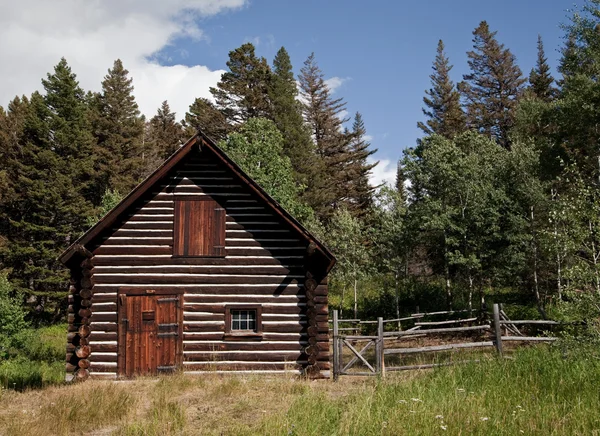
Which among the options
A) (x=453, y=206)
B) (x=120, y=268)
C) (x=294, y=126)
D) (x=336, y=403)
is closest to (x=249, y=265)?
(x=120, y=268)

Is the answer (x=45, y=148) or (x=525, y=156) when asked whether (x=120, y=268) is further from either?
(x=45, y=148)

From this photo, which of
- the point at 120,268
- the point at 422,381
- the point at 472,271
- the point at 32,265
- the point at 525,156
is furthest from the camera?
the point at 32,265

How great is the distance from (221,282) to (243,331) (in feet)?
5.43

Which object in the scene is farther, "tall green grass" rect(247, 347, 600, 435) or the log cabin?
the log cabin

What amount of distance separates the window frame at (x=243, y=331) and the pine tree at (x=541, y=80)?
42.8 meters

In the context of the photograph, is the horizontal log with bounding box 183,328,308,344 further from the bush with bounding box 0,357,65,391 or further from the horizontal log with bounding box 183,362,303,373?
the bush with bounding box 0,357,65,391

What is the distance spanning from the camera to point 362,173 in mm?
52906

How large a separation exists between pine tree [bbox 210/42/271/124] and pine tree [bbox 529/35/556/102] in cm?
2698

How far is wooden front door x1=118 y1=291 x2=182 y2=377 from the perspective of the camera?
14.0 meters

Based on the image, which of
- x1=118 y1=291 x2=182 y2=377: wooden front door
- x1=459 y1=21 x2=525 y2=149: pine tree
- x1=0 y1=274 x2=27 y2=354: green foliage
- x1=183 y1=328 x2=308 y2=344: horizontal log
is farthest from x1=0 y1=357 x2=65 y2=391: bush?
x1=459 y1=21 x2=525 y2=149: pine tree

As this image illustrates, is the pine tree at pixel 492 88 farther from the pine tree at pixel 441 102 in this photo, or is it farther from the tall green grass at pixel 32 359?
the tall green grass at pixel 32 359

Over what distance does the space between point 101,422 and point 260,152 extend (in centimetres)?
2296

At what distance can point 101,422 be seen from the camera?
8.89 metres

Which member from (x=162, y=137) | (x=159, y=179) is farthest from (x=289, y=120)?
(x=159, y=179)
